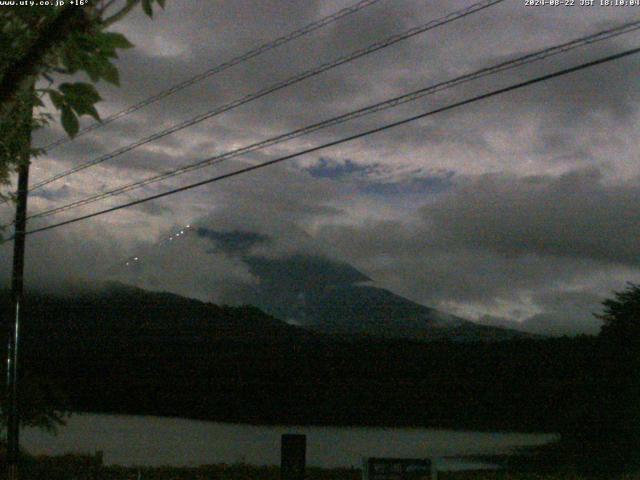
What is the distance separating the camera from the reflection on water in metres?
32.5

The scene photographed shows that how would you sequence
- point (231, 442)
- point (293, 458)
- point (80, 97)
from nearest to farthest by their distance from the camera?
point (80, 97) < point (293, 458) < point (231, 442)

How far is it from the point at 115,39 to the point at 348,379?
2716 inches

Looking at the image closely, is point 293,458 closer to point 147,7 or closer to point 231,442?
point 147,7

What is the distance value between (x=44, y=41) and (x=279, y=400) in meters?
60.9

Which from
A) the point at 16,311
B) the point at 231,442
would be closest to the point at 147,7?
the point at 16,311

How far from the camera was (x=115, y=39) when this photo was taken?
140 inches

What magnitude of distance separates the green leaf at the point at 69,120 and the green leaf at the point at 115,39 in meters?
0.34

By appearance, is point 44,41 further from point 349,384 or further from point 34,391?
point 349,384

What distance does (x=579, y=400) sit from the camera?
29.7 m

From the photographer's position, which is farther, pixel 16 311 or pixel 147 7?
pixel 16 311

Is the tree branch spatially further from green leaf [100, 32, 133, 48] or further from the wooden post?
the wooden post

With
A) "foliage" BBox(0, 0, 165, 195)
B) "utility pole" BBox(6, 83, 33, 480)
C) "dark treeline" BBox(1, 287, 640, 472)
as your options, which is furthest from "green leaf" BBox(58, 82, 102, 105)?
"dark treeline" BBox(1, 287, 640, 472)

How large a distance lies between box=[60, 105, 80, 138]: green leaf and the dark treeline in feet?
74.3

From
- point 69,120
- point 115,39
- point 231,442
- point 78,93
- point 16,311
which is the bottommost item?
point 231,442
